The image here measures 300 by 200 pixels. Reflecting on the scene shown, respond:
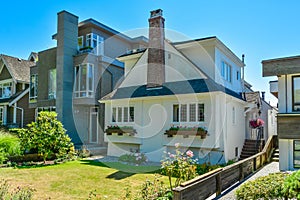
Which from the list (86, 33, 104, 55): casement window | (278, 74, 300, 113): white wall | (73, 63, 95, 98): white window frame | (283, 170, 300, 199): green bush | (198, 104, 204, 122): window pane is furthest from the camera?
(86, 33, 104, 55): casement window

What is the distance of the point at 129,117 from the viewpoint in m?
16.9

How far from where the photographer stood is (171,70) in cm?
1620

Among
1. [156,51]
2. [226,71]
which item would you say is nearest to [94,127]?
[156,51]

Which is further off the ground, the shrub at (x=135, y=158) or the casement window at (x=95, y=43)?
the casement window at (x=95, y=43)

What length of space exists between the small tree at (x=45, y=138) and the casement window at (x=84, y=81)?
17.4 feet

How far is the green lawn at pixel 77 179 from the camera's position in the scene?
8656 mm

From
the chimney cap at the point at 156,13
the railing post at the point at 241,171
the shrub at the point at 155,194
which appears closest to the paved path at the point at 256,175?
the railing post at the point at 241,171

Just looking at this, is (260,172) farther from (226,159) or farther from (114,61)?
(114,61)

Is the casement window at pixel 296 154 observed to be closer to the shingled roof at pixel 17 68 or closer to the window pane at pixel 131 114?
the window pane at pixel 131 114

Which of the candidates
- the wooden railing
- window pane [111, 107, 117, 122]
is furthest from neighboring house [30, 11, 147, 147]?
the wooden railing

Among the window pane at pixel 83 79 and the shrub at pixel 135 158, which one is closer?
the shrub at pixel 135 158

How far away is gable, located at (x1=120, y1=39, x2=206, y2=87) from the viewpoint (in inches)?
606

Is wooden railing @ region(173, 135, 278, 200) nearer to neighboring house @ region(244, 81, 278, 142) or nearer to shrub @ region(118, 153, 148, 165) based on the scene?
neighboring house @ region(244, 81, 278, 142)

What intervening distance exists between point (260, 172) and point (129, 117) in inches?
351
